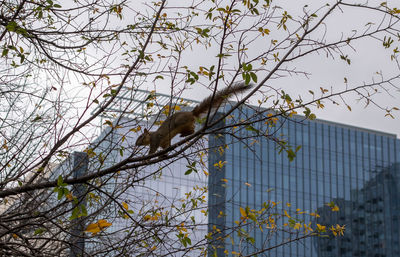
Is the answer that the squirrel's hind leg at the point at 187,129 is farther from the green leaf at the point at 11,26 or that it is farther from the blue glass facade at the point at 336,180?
the blue glass facade at the point at 336,180

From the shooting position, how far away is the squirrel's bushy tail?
5351mm

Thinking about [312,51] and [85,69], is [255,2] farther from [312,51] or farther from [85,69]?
[85,69]

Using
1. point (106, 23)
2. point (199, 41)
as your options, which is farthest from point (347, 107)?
point (106, 23)

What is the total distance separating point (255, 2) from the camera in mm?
5477

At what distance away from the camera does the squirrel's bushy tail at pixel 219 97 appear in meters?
5.35

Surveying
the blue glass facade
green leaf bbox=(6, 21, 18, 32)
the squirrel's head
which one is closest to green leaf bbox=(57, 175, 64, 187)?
the squirrel's head

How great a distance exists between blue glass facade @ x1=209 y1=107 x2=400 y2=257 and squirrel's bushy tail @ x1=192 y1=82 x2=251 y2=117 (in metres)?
55.4

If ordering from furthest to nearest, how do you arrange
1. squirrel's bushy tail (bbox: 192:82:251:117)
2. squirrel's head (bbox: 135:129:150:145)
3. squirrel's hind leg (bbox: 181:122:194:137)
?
squirrel's hind leg (bbox: 181:122:194:137), squirrel's head (bbox: 135:129:150:145), squirrel's bushy tail (bbox: 192:82:251:117)

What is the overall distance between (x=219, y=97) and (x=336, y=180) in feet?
217

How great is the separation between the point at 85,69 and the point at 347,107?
275cm

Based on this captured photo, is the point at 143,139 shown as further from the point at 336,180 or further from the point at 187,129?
the point at 336,180

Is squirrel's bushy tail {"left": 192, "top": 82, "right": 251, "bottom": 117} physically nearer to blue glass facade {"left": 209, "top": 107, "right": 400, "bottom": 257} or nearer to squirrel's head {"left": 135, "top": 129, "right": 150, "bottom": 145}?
squirrel's head {"left": 135, "top": 129, "right": 150, "bottom": 145}

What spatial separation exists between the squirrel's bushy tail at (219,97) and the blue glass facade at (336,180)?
55.4m

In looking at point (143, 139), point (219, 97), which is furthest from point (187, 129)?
point (143, 139)
